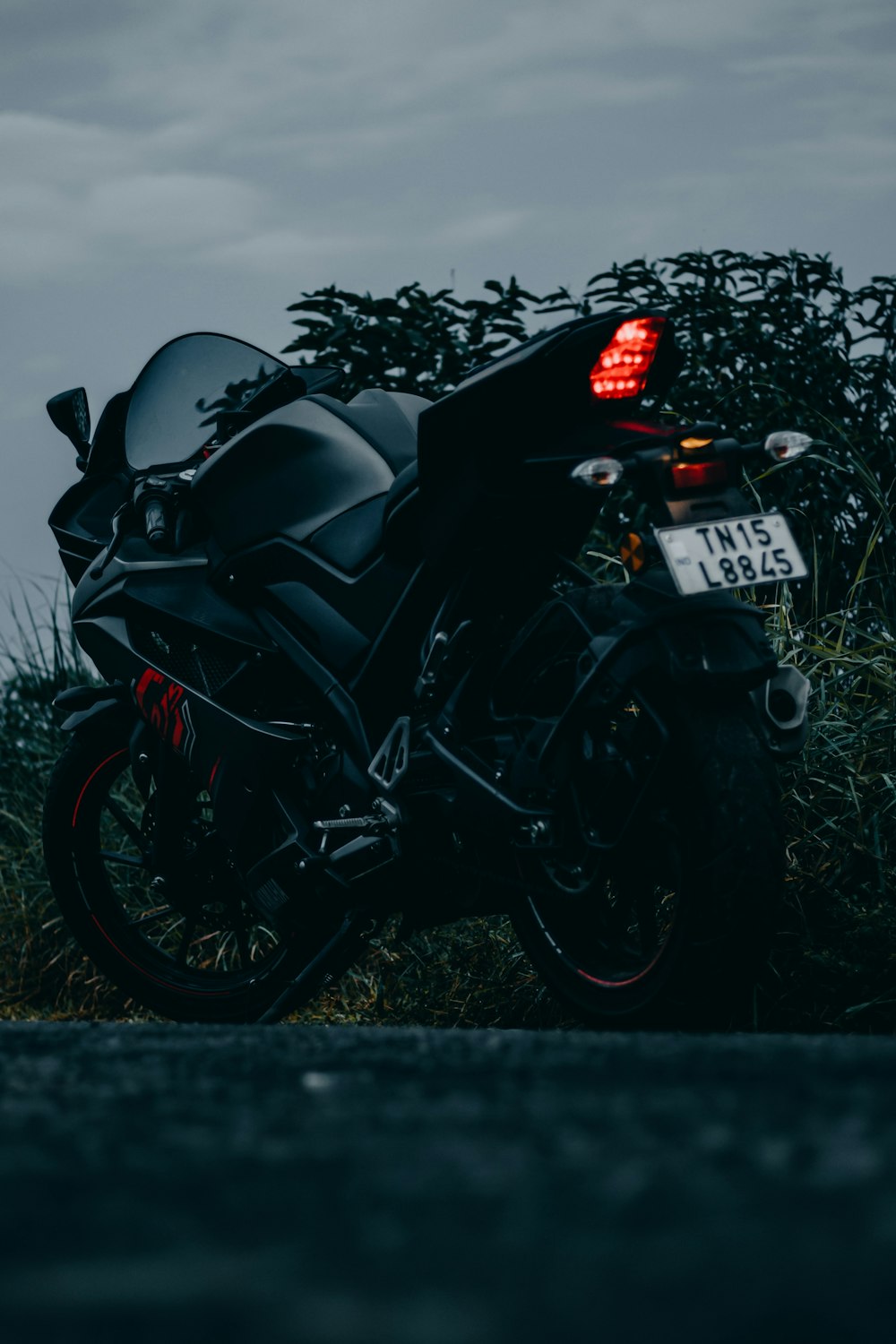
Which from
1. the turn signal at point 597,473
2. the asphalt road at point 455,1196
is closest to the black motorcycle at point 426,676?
the turn signal at point 597,473

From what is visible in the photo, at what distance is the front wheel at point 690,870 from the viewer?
250 cm

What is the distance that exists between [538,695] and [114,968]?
1646 millimetres

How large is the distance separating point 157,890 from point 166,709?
55 cm

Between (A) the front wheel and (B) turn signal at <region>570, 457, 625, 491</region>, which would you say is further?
(B) turn signal at <region>570, 457, 625, 491</region>

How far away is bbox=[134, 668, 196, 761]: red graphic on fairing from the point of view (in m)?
3.63

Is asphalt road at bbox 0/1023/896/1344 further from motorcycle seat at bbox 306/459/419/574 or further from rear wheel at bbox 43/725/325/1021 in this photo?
rear wheel at bbox 43/725/325/1021

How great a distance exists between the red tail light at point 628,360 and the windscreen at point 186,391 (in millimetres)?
1473

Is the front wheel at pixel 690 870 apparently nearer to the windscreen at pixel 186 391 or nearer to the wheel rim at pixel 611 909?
the wheel rim at pixel 611 909

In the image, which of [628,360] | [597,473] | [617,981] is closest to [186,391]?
[628,360]

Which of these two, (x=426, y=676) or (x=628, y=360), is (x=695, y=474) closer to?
(x=628, y=360)

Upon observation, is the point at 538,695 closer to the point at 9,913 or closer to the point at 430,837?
the point at 430,837

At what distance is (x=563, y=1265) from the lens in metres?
1.04

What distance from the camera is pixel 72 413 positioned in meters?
4.24

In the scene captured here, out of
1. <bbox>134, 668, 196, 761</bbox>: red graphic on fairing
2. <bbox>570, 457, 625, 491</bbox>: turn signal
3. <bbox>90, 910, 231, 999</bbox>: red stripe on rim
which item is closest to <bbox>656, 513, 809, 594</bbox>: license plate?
<bbox>570, 457, 625, 491</bbox>: turn signal
